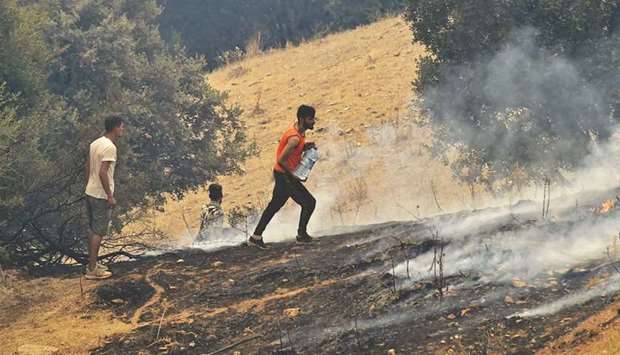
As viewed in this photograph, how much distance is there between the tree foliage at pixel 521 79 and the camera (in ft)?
36.4

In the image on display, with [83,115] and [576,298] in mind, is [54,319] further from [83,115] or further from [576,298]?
[83,115]

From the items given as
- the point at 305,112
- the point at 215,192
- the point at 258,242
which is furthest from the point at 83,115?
the point at 305,112

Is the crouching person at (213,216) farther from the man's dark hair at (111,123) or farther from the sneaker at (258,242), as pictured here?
the man's dark hair at (111,123)

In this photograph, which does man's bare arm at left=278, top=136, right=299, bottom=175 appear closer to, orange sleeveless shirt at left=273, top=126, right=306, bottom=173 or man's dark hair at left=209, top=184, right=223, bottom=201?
orange sleeveless shirt at left=273, top=126, right=306, bottom=173

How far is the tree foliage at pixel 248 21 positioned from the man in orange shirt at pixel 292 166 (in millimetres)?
19982

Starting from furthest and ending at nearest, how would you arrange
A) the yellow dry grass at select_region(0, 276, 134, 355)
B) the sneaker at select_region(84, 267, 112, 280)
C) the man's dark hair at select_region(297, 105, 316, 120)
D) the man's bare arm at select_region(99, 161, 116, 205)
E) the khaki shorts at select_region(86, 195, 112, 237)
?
1. the man's dark hair at select_region(297, 105, 316, 120)
2. the sneaker at select_region(84, 267, 112, 280)
3. the khaki shorts at select_region(86, 195, 112, 237)
4. the man's bare arm at select_region(99, 161, 116, 205)
5. the yellow dry grass at select_region(0, 276, 134, 355)

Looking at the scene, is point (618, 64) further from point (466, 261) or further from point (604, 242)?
point (466, 261)

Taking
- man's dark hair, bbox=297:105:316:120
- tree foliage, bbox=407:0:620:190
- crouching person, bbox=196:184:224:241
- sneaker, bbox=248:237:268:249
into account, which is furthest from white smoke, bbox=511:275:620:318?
Result: tree foliage, bbox=407:0:620:190

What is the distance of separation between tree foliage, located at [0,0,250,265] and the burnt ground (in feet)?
6.69

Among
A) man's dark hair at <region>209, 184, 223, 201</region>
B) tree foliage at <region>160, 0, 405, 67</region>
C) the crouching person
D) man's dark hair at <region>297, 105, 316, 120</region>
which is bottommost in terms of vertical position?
the crouching person

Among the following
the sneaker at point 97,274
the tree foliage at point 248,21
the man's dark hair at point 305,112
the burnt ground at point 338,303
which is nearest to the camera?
the burnt ground at point 338,303

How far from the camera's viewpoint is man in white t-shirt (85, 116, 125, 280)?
24.1 feet

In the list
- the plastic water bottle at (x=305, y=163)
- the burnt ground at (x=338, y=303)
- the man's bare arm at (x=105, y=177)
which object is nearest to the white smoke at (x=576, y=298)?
the burnt ground at (x=338, y=303)

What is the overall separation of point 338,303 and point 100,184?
281 cm
